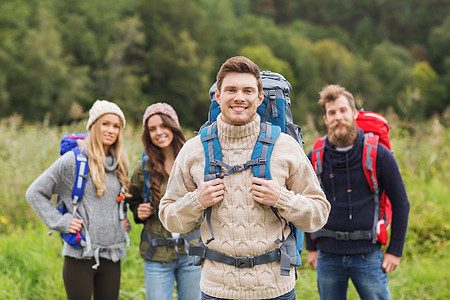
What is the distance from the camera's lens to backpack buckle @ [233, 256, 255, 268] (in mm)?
2211

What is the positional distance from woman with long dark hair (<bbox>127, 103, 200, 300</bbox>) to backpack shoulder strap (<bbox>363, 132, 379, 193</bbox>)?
52.2 inches

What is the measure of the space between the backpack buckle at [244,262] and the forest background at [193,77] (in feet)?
6.41

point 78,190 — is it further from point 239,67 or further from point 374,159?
point 374,159

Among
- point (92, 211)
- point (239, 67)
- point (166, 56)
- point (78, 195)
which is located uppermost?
point (166, 56)

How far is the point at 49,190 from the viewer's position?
3330mm

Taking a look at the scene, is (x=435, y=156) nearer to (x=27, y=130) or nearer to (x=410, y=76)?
(x=27, y=130)

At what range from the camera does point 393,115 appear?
23.1 feet

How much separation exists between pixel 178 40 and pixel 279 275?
44.7 m

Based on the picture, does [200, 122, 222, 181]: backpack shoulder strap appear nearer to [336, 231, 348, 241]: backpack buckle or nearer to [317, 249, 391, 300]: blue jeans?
[336, 231, 348, 241]: backpack buckle

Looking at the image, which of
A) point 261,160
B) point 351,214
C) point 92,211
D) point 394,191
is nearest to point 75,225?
point 92,211

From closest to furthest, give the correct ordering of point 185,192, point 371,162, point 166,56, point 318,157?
point 185,192, point 371,162, point 318,157, point 166,56

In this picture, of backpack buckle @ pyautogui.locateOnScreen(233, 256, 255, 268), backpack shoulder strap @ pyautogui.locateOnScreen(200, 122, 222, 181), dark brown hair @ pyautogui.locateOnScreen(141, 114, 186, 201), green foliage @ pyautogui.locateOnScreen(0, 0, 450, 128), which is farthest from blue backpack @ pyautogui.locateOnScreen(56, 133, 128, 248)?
green foliage @ pyautogui.locateOnScreen(0, 0, 450, 128)

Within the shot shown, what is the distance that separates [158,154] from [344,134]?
1.42 metres

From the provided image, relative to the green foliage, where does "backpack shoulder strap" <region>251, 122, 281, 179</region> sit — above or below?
below
